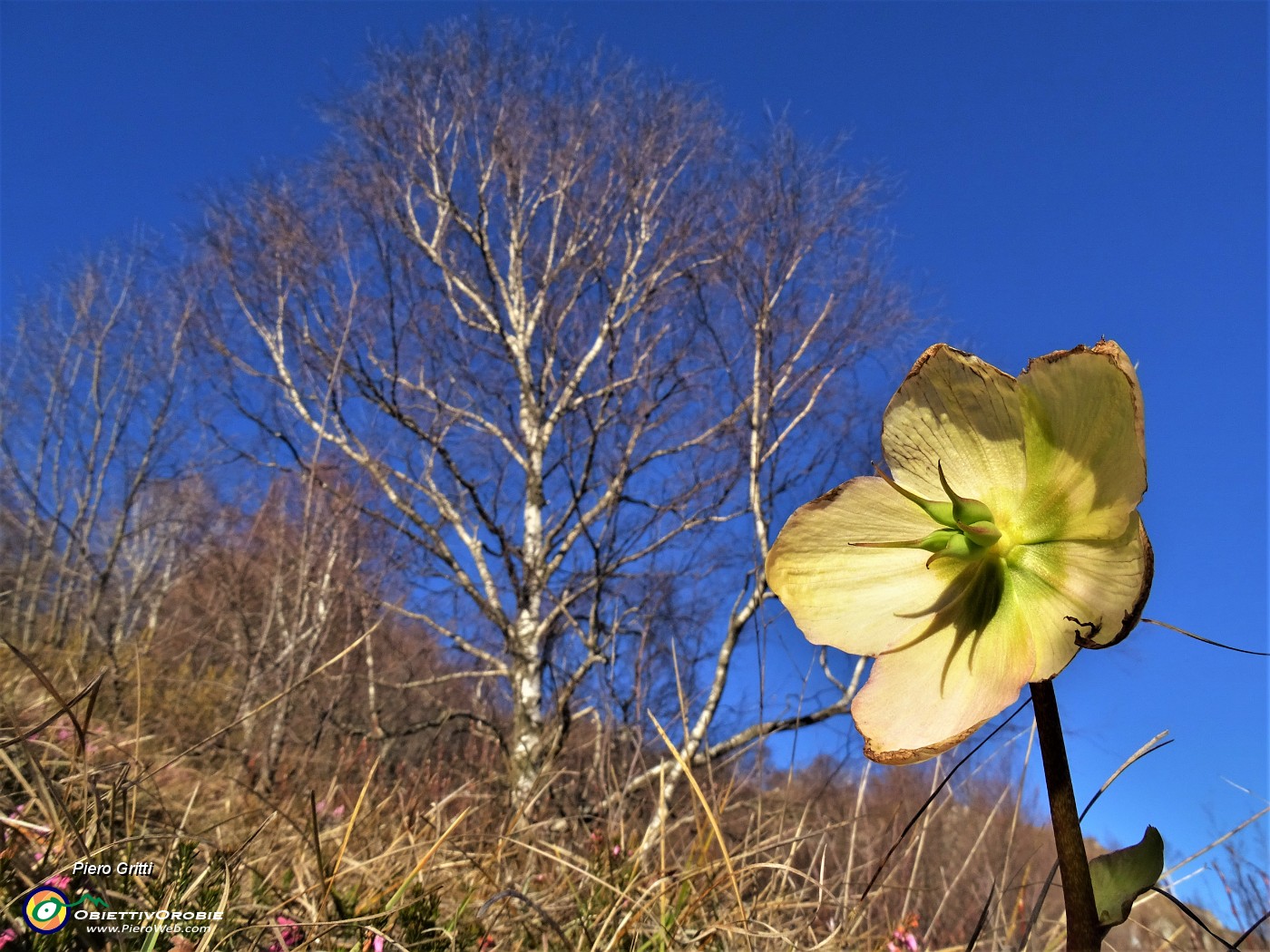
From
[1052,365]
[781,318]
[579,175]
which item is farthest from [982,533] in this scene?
[579,175]

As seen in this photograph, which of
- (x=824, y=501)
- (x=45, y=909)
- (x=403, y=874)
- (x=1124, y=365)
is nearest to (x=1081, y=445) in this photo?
(x=1124, y=365)

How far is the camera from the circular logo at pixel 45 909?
0.81 meters

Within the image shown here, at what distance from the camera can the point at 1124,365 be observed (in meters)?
0.45

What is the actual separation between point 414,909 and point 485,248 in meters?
6.41

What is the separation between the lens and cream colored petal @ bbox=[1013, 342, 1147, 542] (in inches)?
18.1

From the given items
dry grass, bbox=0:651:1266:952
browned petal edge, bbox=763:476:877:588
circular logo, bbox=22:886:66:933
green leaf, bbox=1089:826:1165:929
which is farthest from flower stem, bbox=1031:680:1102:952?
circular logo, bbox=22:886:66:933

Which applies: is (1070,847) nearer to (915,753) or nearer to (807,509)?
(915,753)

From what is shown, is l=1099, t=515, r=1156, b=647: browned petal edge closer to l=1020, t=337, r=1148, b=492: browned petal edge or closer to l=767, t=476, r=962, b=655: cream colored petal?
l=1020, t=337, r=1148, b=492: browned petal edge

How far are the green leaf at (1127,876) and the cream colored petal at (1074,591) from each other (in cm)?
10

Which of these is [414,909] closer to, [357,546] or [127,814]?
[127,814]

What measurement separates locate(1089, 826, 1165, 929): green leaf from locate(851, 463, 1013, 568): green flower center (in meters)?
0.20

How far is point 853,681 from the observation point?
4.76 metres

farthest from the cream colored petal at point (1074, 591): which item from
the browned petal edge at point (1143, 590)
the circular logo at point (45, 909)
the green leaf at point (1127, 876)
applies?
the circular logo at point (45, 909)

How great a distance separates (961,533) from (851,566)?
100 millimetres
